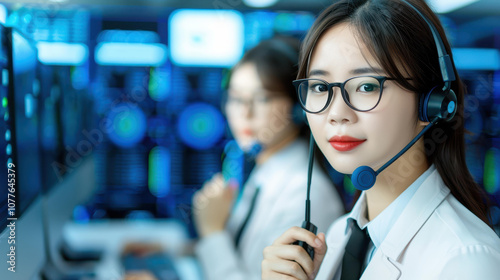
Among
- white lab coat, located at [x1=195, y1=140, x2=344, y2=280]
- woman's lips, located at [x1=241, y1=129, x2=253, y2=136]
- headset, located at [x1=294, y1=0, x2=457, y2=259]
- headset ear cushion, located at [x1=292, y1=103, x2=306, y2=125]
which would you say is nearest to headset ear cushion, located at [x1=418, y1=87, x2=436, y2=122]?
headset, located at [x1=294, y1=0, x2=457, y2=259]

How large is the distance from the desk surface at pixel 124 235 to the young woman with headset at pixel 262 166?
0.72 m

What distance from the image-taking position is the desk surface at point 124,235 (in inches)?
97.8

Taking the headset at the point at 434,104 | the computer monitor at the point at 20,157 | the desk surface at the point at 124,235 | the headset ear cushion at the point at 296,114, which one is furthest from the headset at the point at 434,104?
the desk surface at the point at 124,235

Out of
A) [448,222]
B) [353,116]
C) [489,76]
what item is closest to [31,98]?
[353,116]

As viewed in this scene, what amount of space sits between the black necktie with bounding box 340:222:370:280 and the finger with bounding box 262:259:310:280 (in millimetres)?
107

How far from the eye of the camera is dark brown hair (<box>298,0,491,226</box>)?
2.31 ft

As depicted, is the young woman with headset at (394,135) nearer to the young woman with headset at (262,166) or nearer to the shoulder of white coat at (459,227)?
the shoulder of white coat at (459,227)

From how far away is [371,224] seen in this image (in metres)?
0.82

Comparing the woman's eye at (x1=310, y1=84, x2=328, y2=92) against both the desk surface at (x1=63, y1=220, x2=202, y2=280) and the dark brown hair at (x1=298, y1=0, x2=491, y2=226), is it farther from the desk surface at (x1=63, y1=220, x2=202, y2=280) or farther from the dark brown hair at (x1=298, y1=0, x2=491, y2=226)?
the desk surface at (x1=63, y1=220, x2=202, y2=280)

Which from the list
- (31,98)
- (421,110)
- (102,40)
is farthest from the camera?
(102,40)

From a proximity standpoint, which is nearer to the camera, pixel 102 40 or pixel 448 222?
pixel 448 222

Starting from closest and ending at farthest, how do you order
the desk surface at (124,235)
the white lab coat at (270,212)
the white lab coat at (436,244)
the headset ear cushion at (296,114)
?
1. the white lab coat at (436,244)
2. the white lab coat at (270,212)
3. the headset ear cushion at (296,114)
4. the desk surface at (124,235)

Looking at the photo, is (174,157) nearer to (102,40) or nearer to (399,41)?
(102,40)

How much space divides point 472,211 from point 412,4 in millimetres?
350
